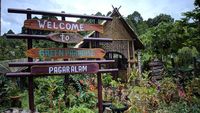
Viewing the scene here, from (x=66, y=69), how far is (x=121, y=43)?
13.1m

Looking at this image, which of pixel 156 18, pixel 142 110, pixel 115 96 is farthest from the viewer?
pixel 156 18

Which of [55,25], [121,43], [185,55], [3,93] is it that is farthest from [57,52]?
[185,55]

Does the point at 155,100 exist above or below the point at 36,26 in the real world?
below

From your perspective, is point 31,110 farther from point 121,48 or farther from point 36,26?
point 121,48

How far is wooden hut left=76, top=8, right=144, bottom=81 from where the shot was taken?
19609 mm

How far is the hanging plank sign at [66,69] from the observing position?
764cm

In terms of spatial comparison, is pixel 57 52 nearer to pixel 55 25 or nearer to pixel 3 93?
pixel 55 25

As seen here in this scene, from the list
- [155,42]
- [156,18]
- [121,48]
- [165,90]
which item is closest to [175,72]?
[121,48]

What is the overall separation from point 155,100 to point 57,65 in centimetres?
414

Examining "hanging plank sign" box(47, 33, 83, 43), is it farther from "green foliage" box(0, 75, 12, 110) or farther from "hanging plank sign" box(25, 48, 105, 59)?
"green foliage" box(0, 75, 12, 110)

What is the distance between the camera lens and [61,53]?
8078 mm

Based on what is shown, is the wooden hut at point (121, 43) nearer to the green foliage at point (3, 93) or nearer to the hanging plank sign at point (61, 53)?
the green foliage at point (3, 93)

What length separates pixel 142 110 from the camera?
9.38 meters

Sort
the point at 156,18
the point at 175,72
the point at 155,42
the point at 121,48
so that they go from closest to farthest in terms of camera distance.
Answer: the point at 175,72, the point at 121,48, the point at 155,42, the point at 156,18
